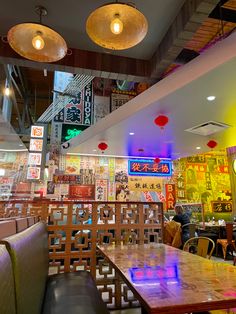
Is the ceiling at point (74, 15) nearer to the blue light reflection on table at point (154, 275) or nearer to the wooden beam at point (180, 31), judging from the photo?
the wooden beam at point (180, 31)

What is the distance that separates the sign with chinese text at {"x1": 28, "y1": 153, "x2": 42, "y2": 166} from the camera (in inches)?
324

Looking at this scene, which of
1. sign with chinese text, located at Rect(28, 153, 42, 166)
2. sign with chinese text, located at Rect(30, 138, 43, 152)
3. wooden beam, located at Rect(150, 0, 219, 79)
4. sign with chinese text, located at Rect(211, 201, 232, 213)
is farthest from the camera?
sign with chinese text, located at Rect(211, 201, 232, 213)

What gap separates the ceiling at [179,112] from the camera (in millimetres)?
3379

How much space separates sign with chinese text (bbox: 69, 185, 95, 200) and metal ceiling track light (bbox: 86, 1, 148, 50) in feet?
20.7

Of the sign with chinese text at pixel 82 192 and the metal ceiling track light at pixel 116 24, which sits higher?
the metal ceiling track light at pixel 116 24

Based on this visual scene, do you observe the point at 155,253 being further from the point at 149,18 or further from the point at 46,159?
the point at 46,159

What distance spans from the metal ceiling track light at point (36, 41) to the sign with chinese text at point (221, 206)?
29.5ft

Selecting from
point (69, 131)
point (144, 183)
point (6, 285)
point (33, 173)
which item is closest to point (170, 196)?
point (144, 183)

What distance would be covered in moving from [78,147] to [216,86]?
15.3 ft

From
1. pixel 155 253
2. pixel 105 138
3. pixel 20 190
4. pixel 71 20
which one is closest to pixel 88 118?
pixel 105 138

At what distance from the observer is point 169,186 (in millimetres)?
9359

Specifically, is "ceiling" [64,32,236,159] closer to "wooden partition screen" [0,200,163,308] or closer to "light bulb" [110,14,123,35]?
"light bulb" [110,14,123,35]

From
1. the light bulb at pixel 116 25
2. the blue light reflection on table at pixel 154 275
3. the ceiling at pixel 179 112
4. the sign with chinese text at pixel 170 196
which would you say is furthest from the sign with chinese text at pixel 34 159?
the blue light reflection on table at pixel 154 275

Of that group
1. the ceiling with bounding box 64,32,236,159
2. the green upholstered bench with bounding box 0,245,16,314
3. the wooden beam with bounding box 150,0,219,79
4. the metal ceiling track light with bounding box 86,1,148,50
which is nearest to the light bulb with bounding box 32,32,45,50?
the metal ceiling track light with bounding box 86,1,148,50
